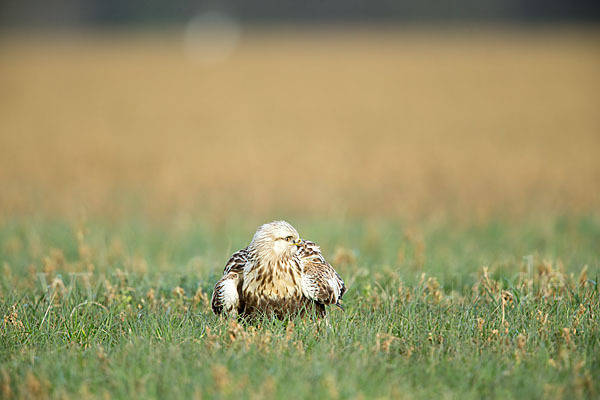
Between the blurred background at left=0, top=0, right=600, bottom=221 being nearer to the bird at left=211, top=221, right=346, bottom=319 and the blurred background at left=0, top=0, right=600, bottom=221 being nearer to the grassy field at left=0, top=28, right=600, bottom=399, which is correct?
the grassy field at left=0, top=28, right=600, bottom=399

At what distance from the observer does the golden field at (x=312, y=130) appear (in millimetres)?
12352

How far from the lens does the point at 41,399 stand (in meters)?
4.22

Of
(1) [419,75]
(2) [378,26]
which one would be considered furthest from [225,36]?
(1) [419,75]

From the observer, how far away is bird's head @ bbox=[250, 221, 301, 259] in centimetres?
547

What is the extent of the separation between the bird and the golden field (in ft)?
18.9

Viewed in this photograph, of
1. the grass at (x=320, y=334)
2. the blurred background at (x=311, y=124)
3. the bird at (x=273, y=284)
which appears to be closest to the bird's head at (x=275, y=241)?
the bird at (x=273, y=284)

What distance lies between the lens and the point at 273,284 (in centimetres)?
546

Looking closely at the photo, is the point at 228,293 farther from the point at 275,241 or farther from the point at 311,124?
the point at 311,124

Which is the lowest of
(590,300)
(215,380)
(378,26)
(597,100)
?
(215,380)

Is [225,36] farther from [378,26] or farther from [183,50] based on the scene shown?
[378,26]

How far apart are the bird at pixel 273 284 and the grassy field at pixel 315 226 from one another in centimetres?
19

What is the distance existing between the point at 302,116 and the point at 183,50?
86.1ft

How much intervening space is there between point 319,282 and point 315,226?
15.6 feet

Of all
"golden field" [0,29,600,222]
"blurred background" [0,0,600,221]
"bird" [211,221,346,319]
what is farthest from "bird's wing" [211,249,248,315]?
"golden field" [0,29,600,222]
